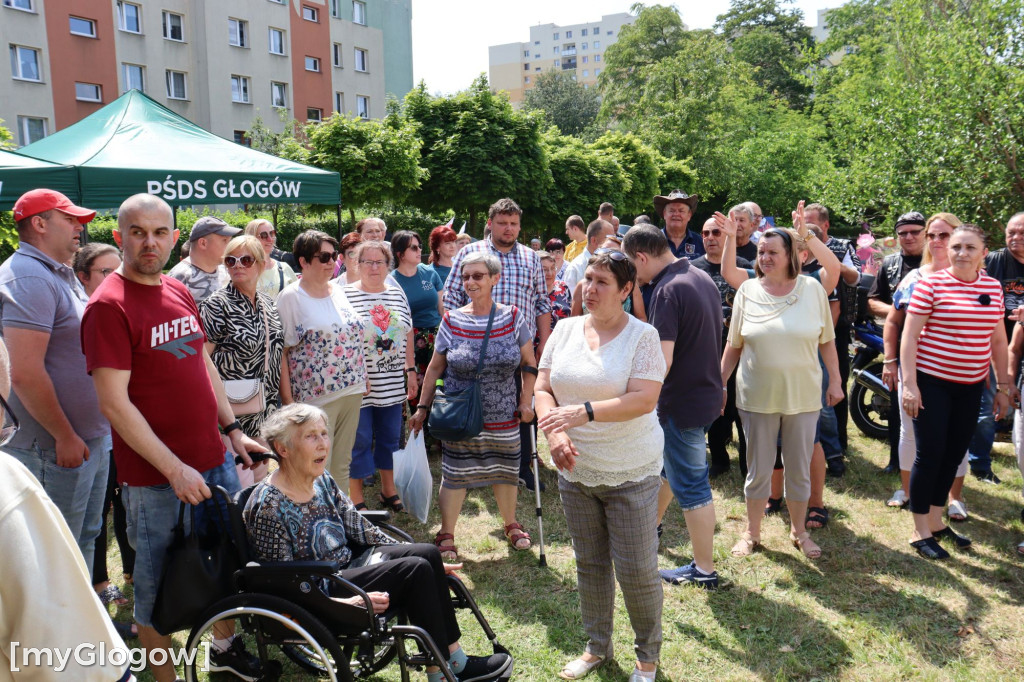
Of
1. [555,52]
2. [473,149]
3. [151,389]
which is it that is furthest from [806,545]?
[555,52]

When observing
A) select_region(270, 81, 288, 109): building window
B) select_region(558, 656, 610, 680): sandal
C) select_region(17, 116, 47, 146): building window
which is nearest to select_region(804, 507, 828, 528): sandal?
select_region(558, 656, 610, 680): sandal

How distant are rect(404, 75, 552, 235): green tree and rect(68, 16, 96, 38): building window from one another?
643 inches

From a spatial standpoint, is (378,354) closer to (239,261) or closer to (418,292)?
(418,292)

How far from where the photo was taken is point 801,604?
3785 millimetres

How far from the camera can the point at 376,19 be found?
3966 cm

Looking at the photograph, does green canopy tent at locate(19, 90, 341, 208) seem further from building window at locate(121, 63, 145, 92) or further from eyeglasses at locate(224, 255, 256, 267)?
building window at locate(121, 63, 145, 92)

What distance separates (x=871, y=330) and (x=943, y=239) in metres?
1.76

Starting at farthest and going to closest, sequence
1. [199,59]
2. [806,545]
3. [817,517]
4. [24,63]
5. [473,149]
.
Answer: [199,59], [24,63], [473,149], [817,517], [806,545]

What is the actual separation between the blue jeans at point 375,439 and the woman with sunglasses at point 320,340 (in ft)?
1.30

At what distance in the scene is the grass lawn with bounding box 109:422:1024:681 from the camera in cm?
326

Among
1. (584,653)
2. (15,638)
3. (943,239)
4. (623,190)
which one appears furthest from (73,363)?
(623,190)

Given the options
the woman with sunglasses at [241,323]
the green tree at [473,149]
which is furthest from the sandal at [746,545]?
the green tree at [473,149]

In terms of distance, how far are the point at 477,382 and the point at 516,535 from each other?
3.44 feet

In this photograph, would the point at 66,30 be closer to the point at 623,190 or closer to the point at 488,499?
the point at 623,190
